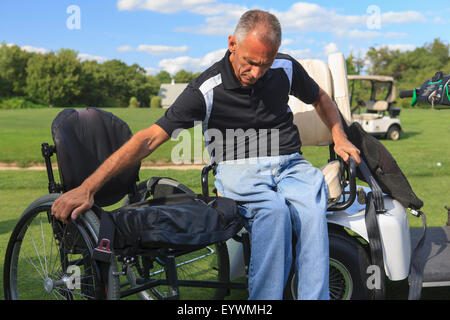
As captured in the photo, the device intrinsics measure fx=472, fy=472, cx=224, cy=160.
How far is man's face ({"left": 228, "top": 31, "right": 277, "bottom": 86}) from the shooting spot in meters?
2.40

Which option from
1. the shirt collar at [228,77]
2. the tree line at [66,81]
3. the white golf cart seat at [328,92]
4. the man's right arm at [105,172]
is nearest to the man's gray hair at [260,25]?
the shirt collar at [228,77]

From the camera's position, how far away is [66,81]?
65938mm

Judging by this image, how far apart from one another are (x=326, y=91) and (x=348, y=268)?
1.53 meters

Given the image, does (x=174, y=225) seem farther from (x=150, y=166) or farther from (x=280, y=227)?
(x=150, y=166)

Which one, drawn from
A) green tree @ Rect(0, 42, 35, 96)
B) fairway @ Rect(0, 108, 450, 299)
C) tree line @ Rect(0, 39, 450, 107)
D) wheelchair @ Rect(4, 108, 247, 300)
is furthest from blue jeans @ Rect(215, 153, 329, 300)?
green tree @ Rect(0, 42, 35, 96)

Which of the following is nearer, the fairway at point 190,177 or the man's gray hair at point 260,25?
the man's gray hair at point 260,25

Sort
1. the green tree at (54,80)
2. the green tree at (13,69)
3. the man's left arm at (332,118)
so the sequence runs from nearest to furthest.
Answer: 1. the man's left arm at (332,118)
2. the green tree at (13,69)
3. the green tree at (54,80)

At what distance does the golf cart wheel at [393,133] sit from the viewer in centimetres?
1666

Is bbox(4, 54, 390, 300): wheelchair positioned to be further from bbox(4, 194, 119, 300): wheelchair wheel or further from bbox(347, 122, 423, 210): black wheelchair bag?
bbox(347, 122, 423, 210): black wheelchair bag

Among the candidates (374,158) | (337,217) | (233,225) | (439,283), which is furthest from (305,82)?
(439,283)

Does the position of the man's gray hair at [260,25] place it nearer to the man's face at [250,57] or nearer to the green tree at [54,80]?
the man's face at [250,57]

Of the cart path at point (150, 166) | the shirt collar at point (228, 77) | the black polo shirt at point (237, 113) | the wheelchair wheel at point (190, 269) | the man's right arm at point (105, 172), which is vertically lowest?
the cart path at point (150, 166)

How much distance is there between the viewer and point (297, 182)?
2.62 meters

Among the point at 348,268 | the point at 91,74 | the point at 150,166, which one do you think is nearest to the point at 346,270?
the point at 348,268
